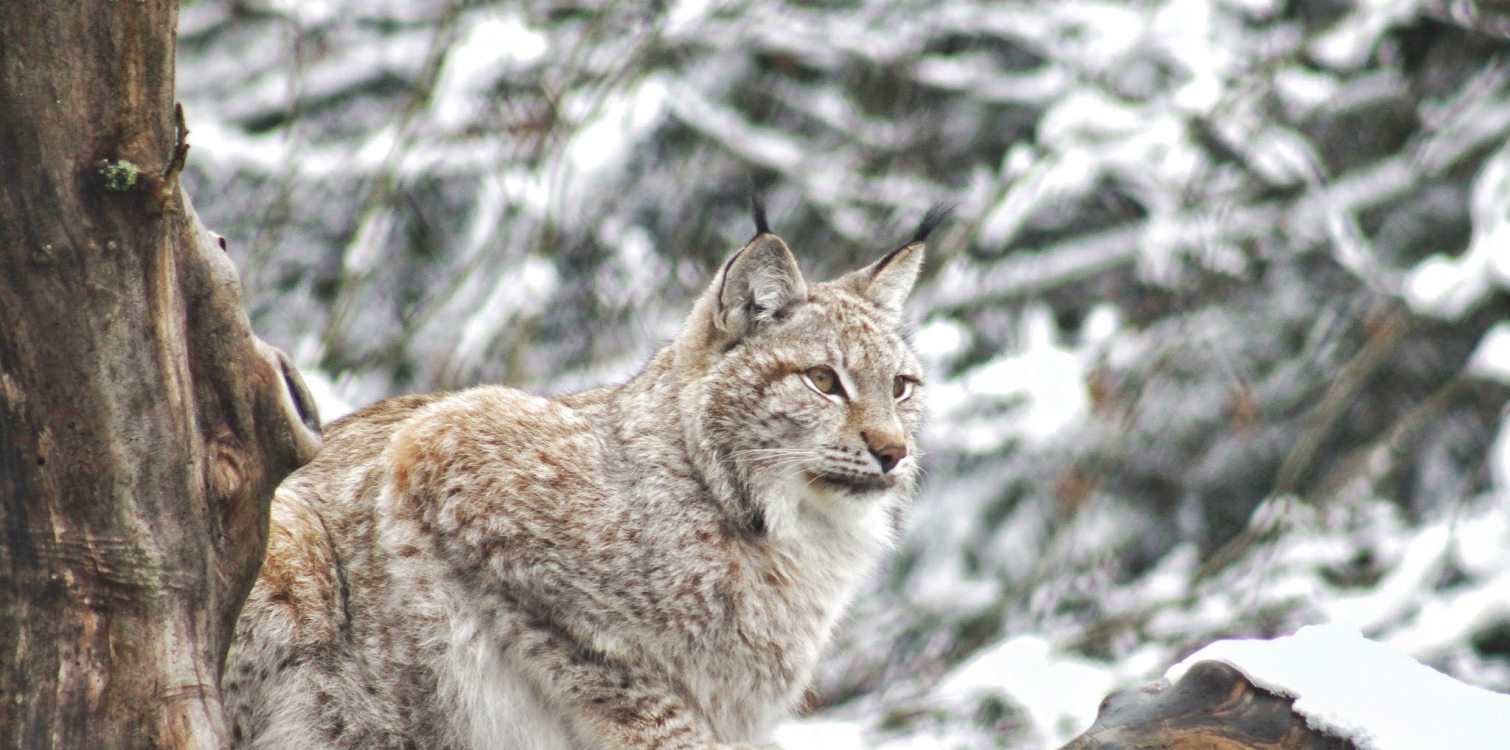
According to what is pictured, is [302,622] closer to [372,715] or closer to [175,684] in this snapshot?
[372,715]

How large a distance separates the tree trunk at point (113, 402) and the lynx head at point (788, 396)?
1545 mm

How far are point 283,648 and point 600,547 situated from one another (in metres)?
0.81

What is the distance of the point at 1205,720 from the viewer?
10.0ft

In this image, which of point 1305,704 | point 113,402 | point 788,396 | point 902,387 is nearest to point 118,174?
point 113,402

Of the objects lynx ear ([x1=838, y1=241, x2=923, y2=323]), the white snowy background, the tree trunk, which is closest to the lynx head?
lynx ear ([x1=838, y1=241, x2=923, y2=323])

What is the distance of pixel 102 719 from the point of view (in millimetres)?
2602

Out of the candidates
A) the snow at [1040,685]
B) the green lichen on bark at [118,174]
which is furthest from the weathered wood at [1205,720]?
the snow at [1040,685]

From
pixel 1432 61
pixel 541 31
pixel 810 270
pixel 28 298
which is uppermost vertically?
pixel 541 31

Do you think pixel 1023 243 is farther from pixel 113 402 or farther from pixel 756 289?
pixel 113 402

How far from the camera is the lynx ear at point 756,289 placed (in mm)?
4266

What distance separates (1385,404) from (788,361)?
537 centimetres

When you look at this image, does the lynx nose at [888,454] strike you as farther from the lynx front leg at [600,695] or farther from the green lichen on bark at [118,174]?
the green lichen on bark at [118,174]

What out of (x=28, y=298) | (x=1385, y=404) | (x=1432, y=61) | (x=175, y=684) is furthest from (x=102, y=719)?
(x=1432, y=61)

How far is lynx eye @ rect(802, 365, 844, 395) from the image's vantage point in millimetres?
4215
